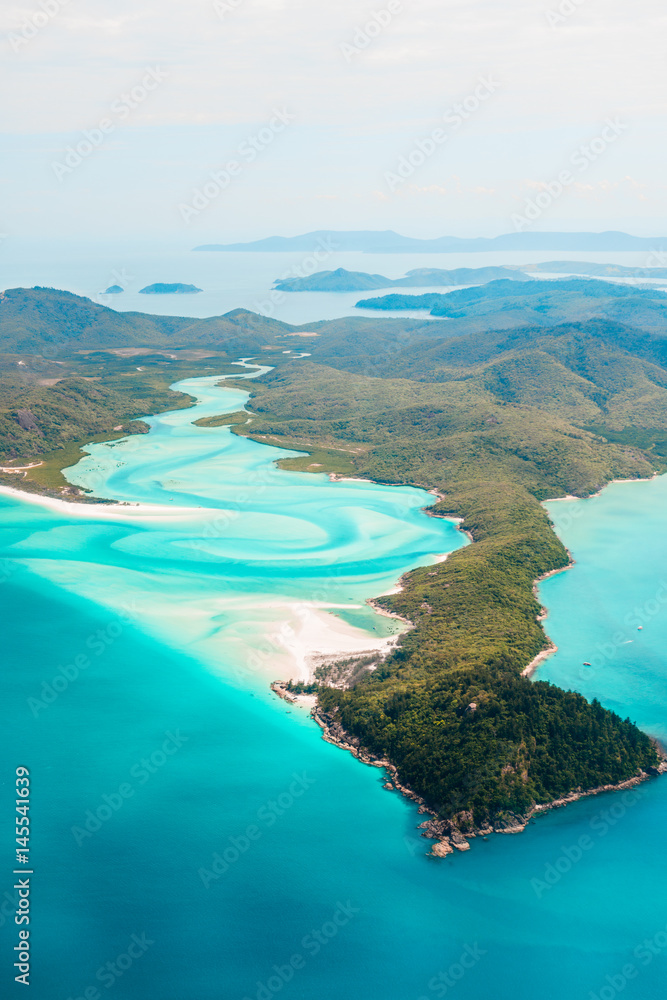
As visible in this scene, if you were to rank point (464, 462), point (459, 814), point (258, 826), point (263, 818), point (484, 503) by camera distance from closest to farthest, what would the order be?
1. point (459, 814)
2. point (258, 826)
3. point (263, 818)
4. point (484, 503)
5. point (464, 462)

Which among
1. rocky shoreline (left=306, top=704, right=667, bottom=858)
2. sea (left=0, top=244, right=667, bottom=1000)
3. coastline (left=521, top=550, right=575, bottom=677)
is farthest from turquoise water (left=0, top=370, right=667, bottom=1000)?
coastline (left=521, top=550, right=575, bottom=677)

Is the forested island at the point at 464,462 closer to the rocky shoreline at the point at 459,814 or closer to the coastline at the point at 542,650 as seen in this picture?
the rocky shoreline at the point at 459,814

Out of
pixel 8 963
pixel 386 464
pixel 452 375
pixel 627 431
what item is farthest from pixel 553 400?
pixel 8 963

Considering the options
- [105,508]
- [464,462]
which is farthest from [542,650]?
[105,508]

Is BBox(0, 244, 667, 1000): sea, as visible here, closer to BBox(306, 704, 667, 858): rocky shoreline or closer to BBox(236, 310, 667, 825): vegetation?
BBox(306, 704, 667, 858): rocky shoreline

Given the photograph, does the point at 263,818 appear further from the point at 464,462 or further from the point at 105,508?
the point at 464,462

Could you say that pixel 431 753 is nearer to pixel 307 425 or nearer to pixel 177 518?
pixel 177 518
